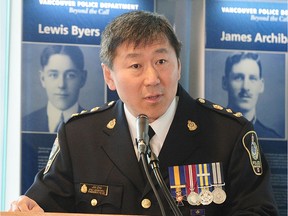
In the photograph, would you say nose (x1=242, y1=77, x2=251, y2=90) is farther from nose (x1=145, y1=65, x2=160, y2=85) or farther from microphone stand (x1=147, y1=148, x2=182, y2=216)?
microphone stand (x1=147, y1=148, x2=182, y2=216)

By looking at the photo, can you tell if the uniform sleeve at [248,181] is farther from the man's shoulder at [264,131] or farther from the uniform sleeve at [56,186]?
the man's shoulder at [264,131]

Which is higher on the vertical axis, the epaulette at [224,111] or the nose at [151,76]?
the nose at [151,76]

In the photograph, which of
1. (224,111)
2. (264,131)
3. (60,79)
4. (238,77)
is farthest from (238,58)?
(60,79)

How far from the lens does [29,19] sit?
2.75 metres

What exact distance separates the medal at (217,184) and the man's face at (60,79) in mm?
988

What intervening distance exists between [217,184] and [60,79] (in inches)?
42.6

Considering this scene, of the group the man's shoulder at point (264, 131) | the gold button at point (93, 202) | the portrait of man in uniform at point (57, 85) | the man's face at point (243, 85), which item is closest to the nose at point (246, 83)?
the man's face at point (243, 85)

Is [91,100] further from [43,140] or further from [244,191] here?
[244,191]

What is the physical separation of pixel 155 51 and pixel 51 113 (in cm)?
97

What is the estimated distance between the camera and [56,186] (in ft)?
6.84

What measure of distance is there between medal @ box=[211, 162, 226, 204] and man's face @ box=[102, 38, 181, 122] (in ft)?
0.96

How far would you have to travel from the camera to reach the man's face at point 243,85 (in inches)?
108

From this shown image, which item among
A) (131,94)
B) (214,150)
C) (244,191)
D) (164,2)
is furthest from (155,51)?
(164,2)

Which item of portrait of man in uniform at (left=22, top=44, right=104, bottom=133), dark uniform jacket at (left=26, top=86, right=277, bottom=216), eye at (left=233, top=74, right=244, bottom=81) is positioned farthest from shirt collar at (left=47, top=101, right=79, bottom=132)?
eye at (left=233, top=74, right=244, bottom=81)
